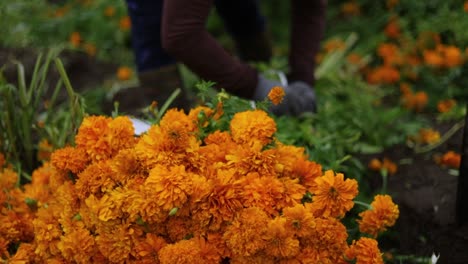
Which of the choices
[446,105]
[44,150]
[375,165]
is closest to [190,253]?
[44,150]

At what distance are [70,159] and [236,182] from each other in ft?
1.50

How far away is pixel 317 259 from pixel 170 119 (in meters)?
0.51

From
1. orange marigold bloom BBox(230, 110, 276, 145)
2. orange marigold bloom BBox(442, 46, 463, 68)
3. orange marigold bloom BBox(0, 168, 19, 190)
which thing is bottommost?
orange marigold bloom BBox(442, 46, 463, 68)

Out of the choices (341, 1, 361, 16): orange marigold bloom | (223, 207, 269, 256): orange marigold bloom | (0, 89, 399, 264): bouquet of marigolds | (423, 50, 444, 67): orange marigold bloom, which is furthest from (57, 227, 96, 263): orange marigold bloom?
(341, 1, 361, 16): orange marigold bloom

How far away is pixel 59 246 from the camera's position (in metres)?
1.56

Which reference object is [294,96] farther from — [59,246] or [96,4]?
[96,4]

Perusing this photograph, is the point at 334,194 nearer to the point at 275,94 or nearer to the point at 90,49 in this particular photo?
the point at 275,94

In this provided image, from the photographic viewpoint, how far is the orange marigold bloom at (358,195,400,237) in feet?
5.05

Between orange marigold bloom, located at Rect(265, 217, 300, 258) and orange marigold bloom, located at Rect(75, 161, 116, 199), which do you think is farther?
orange marigold bloom, located at Rect(75, 161, 116, 199)

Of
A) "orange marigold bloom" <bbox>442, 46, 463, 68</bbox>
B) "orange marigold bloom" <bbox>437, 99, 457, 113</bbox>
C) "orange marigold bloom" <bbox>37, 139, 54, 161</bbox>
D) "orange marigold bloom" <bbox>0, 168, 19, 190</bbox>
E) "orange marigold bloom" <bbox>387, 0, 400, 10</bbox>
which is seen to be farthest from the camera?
"orange marigold bloom" <bbox>387, 0, 400, 10</bbox>

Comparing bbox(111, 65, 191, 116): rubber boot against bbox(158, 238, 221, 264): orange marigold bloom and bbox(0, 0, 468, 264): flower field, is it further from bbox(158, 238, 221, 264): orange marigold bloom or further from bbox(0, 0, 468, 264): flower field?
bbox(158, 238, 221, 264): orange marigold bloom

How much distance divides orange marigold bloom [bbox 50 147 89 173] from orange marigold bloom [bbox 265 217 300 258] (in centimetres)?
54

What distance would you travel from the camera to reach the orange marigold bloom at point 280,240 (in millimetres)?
1399

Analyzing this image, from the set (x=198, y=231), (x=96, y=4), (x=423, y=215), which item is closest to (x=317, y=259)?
(x=198, y=231)
